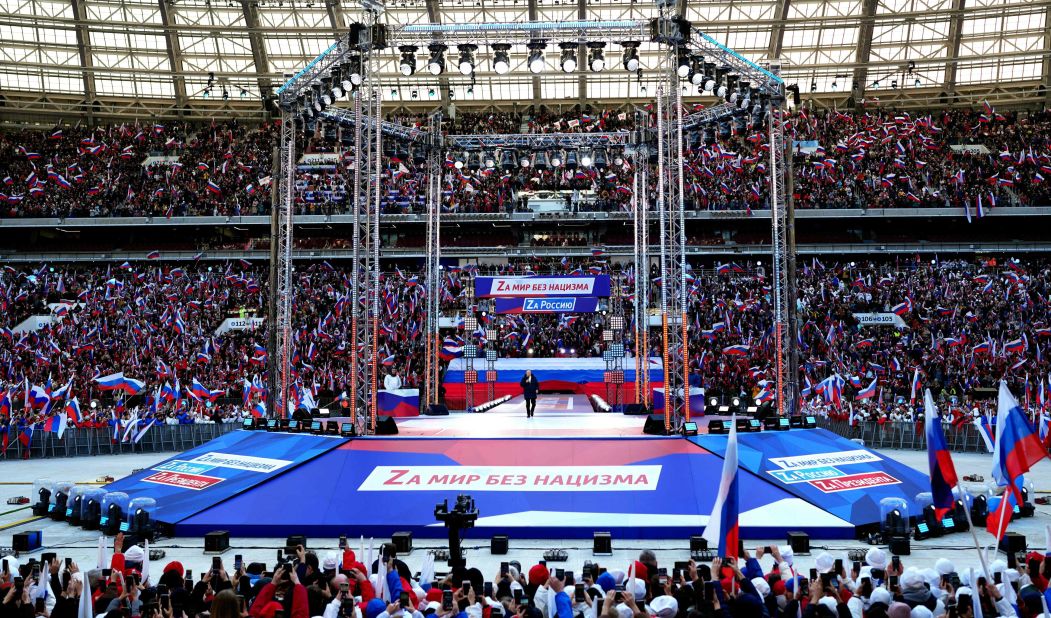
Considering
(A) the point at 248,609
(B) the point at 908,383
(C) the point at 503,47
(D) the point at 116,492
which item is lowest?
(B) the point at 908,383

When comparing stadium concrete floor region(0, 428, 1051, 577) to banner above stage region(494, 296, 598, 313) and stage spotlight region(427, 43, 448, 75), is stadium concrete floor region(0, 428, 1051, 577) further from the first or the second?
banner above stage region(494, 296, 598, 313)

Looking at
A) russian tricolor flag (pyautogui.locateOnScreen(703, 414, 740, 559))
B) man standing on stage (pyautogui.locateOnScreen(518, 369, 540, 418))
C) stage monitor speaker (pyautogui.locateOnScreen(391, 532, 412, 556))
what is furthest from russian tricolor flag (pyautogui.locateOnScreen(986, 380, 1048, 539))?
man standing on stage (pyautogui.locateOnScreen(518, 369, 540, 418))

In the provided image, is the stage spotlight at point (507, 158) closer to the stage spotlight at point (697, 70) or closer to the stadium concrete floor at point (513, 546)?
the stage spotlight at point (697, 70)

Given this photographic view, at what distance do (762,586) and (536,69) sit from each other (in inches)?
755

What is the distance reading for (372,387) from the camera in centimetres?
2353

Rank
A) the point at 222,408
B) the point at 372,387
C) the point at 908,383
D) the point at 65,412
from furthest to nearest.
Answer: the point at 908,383 → the point at 222,408 → the point at 65,412 → the point at 372,387

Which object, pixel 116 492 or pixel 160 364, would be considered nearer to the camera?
pixel 116 492

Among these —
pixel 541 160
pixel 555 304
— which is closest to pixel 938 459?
pixel 541 160

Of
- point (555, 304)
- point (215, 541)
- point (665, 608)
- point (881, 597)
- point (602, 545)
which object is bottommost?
point (602, 545)

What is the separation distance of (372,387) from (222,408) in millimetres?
19833

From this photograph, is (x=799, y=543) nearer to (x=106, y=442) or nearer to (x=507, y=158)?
(x=507, y=158)

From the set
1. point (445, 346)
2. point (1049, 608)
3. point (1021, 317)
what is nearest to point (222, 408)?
point (445, 346)

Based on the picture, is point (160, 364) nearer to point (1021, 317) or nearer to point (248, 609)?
point (248, 609)

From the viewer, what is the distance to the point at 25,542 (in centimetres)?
1638
